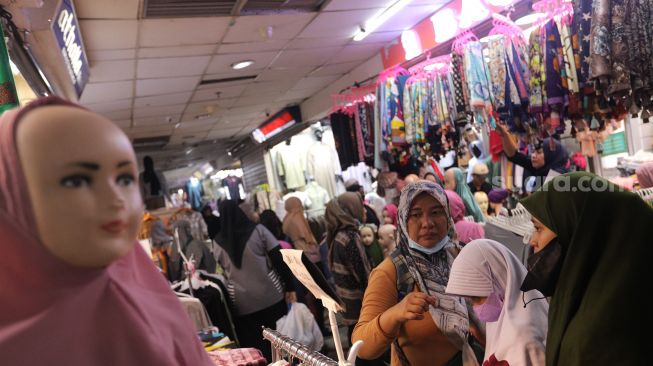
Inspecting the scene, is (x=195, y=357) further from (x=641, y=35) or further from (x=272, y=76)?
(x=272, y=76)

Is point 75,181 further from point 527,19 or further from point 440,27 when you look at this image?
point 440,27

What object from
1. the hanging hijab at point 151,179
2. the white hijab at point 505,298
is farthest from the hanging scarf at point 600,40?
the hanging hijab at point 151,179

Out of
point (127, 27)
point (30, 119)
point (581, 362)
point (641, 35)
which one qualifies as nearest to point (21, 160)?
point (30, 119)

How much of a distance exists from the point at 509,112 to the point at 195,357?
11.9 ft

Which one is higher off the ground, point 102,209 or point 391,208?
point 102,209

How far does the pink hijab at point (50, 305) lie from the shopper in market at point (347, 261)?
3189 millimetres

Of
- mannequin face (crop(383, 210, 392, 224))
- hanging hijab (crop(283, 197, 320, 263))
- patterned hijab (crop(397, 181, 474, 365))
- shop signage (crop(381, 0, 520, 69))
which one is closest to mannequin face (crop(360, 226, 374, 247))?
mannequin face (crop(383, 210, 392, 224))

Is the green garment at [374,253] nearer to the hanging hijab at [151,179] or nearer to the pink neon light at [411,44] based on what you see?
the pink neon light at [411,44]

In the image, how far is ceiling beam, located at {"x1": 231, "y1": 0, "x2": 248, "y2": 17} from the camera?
4.40 metres

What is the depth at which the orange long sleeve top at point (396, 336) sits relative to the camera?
6.80 feet

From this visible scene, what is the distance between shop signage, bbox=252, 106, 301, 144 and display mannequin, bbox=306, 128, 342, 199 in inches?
29.0

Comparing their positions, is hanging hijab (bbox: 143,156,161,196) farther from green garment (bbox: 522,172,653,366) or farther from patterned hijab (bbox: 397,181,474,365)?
green garment (bbox: 522,172,653,366)

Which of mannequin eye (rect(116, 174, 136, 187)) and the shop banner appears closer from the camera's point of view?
mannequin eye (rect(116, 174, 136, 187))

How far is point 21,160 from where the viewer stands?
0.85 meters
